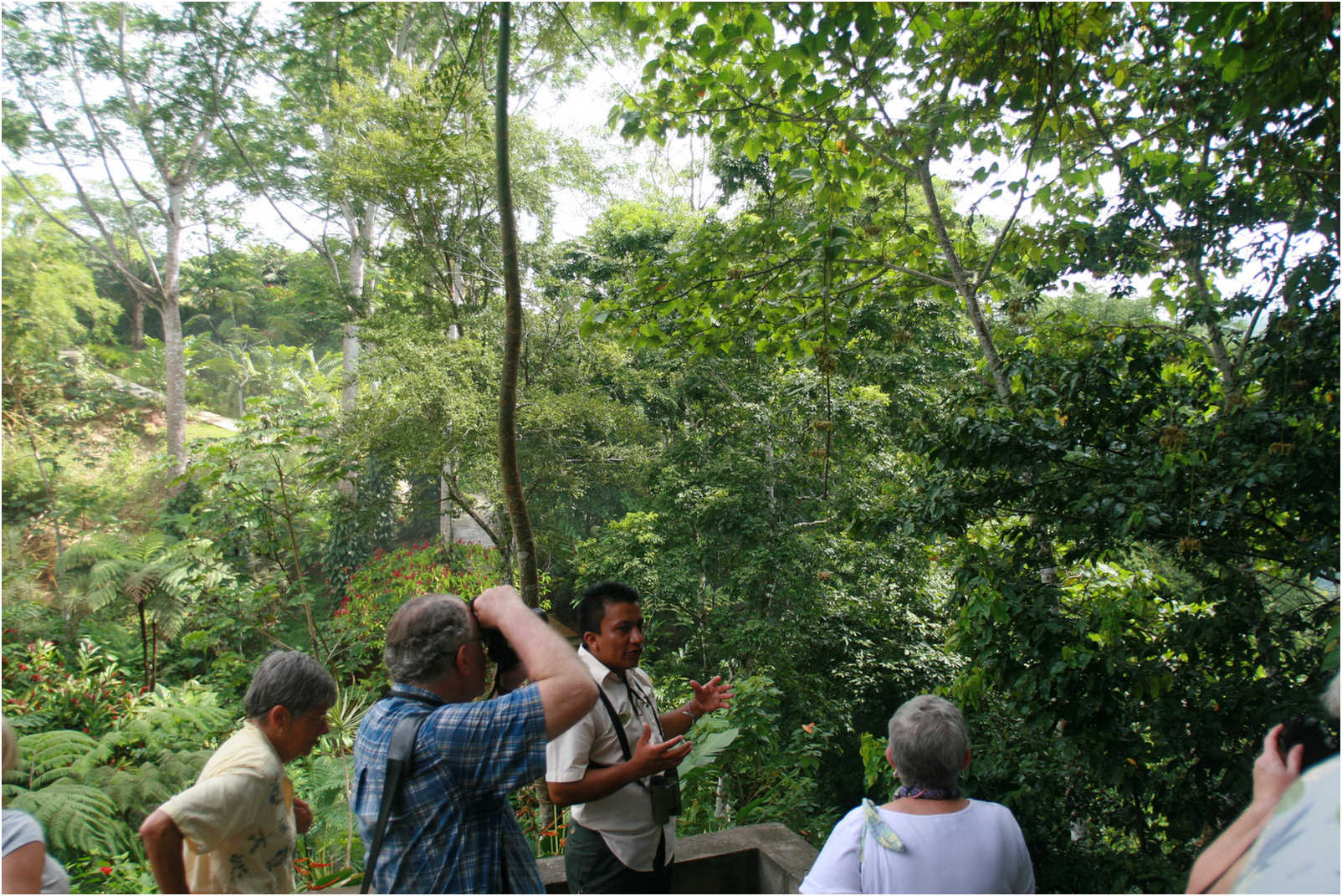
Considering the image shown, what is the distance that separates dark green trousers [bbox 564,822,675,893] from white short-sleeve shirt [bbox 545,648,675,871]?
0.02 meters

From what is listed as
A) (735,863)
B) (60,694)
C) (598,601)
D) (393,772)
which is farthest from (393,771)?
(60,694)

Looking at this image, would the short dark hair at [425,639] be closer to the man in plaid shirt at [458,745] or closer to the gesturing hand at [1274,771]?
the man in plaid shirt at [458,745]

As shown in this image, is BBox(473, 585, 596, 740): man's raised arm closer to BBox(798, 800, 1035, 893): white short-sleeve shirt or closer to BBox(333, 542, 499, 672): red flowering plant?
BBox(798, 800, 1035, 893): white short-sleeve shirt

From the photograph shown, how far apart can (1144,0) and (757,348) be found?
1904mm

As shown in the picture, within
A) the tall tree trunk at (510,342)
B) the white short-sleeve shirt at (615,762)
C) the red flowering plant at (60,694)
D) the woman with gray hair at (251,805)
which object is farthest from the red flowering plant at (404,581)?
the woman with gray hair at (251,805)

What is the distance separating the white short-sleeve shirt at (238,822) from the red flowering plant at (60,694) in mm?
6232

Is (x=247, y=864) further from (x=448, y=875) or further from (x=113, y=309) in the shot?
(x=113, y=309)

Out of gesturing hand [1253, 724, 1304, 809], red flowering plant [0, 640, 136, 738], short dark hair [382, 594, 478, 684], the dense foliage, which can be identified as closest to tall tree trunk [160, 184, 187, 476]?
the dense foliage

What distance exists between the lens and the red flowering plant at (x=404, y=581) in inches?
310

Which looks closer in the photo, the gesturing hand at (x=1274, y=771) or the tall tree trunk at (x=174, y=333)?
the gesturing hand at (x=1274, y=771)

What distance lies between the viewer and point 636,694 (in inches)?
77.5

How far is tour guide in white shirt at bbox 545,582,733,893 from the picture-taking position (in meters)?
1.65

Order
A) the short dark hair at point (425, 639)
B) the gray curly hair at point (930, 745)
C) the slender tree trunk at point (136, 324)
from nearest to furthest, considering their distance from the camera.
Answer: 1. the short dark hair at point (425, 639)
2. the gray curly hair at point (930, 745)
3. the slender tree trunk at point (136, 324)

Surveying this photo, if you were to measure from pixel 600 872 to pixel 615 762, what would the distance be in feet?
1.07
